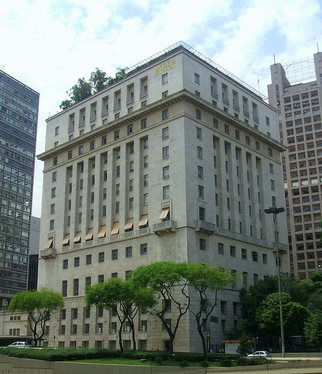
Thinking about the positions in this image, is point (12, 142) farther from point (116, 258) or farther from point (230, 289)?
point (230, 289)

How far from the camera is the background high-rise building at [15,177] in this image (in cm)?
11541

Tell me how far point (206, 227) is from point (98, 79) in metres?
40.2

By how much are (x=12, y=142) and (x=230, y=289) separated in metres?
75.2

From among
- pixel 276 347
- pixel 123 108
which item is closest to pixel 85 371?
pixel 276 347

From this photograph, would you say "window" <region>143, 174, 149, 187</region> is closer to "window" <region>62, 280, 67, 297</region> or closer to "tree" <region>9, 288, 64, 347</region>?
"tree" <region>9, 288, 64, 347</region>

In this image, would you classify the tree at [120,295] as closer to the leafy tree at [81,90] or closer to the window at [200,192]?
the window at [200,192]

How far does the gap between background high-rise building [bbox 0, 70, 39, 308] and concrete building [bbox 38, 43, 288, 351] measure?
33.2 meters

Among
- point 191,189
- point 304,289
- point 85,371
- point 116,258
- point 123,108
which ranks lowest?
point 85,371

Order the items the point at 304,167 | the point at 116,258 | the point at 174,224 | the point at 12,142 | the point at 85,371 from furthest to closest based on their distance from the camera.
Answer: the point at 304,167
the point at 12,142
the point at 116,258
the point at 174,224
the point at 85,371

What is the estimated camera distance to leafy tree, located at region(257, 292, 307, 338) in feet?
191

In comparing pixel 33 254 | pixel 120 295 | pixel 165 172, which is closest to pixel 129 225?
pixel 165 172

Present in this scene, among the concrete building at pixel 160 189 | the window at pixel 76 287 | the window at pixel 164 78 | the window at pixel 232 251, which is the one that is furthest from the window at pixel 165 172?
the window at pixel 76 287

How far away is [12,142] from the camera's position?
4857 inches

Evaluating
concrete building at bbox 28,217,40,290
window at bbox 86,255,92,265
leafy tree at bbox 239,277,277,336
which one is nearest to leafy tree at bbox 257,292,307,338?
leafy tree at bbox 239,277,277,336
